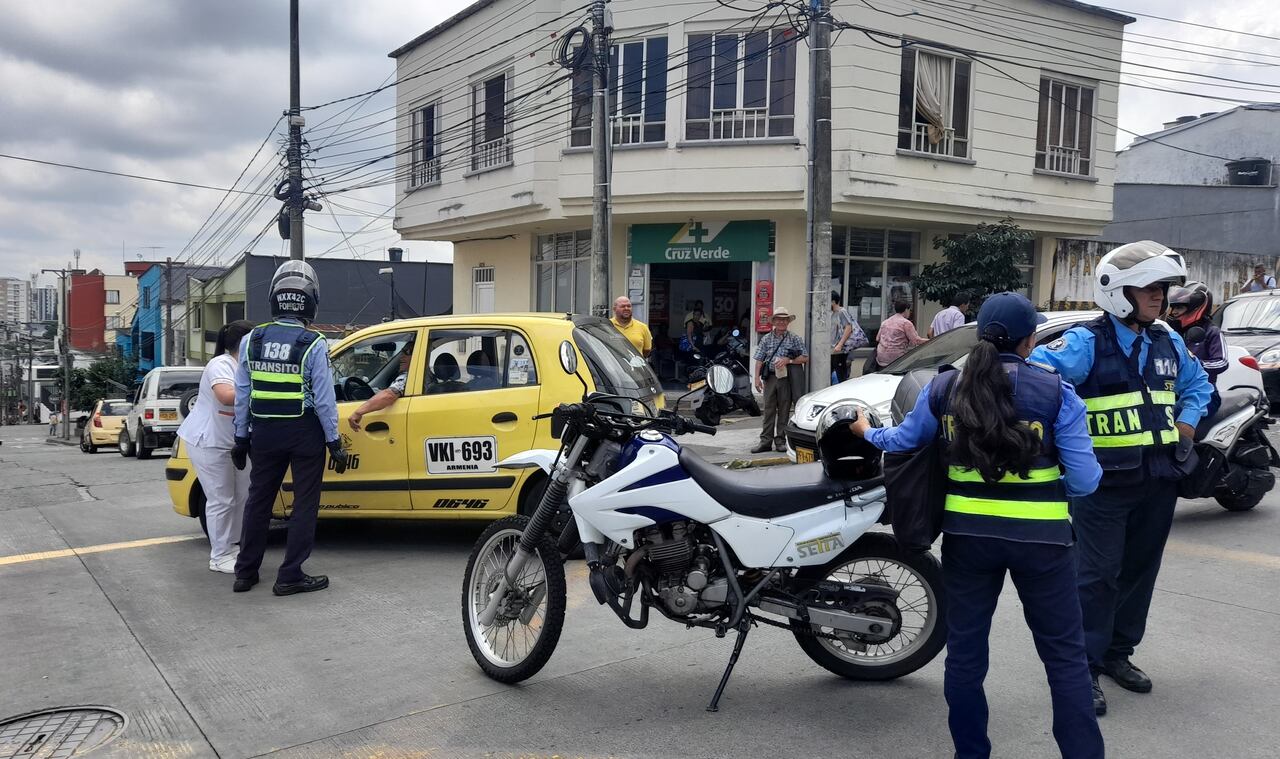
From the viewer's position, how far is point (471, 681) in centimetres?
450

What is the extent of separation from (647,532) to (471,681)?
114cm

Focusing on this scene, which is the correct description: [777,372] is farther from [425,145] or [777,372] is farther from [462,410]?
[425,145]

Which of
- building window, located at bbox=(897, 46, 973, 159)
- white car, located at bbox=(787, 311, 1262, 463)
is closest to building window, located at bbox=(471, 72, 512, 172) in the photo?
building window, located at bbox=(897, 46, 973, 159)

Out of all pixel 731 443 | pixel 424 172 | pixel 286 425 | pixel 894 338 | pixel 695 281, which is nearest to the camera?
pixel 286 425

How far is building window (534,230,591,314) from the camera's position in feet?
65.7

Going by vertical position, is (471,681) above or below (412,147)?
below

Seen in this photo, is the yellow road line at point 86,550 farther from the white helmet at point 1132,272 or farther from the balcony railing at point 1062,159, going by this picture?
the balcony railing at point 1062,159

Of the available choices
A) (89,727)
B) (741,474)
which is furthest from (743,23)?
(89,727)

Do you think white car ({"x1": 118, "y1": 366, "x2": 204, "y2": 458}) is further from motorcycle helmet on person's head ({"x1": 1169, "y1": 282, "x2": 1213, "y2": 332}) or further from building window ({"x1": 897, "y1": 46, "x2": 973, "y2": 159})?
motorcycle helmet on person's head ({"x1": 1169, "y1": 282, "x2": 1213, "y2": 332})

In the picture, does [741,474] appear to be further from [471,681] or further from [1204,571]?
[1204,571]

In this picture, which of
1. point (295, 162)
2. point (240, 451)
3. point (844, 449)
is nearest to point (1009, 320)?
point (844, 449)

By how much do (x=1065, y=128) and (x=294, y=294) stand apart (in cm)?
1765

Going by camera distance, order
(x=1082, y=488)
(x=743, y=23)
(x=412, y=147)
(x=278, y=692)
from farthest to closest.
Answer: (x=412, y=147) < (x=743, y=23) < (x=278, y=692) < (x=1082, y=488)

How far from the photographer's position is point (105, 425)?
992 inches
